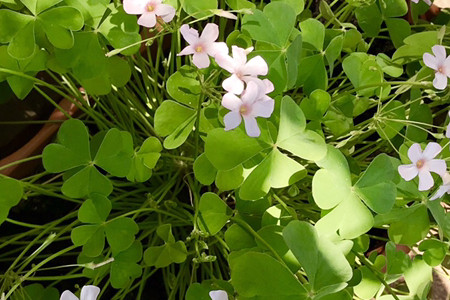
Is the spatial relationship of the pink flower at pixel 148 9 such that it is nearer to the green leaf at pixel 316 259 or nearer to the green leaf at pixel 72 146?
the green leaf at pixel 72 146

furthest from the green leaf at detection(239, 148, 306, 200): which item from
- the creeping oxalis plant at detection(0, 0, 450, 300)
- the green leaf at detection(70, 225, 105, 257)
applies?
the green leaf at detection(70, 225, 105, 257)

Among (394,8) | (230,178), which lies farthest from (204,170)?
(394,8)

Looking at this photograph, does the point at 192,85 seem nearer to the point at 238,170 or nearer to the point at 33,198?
→ the point at 238,170

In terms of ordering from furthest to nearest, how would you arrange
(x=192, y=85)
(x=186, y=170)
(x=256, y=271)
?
1. (x=186, y=170)
2. (x=192, y=85)
3. (x=256, y=271)

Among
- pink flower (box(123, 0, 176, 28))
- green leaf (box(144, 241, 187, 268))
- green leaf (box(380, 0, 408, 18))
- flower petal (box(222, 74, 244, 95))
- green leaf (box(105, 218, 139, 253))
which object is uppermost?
pink flower (box(123, 0, 176, 28))

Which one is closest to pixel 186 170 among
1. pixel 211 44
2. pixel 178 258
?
pixel 178 258

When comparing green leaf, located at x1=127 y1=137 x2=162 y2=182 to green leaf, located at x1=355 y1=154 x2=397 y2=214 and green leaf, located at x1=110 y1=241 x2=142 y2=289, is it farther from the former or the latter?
green leaf, located at x1=355 y1=154 x2=397 y2=214

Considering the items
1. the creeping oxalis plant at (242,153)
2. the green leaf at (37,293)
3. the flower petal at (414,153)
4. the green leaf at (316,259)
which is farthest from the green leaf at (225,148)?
the green leaf at (37,293)
